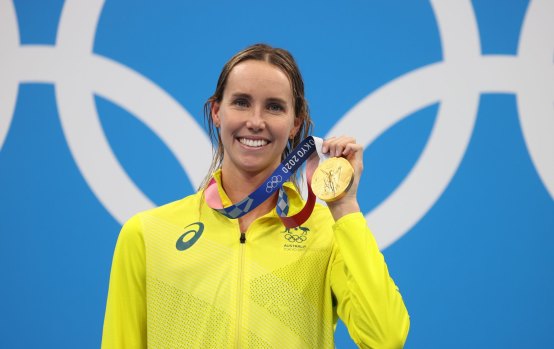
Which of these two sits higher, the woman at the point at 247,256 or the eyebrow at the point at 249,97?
the eyebrow at the point at 249,97

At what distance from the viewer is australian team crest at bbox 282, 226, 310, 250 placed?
Result: 1825mm

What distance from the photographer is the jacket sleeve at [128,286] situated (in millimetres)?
1849

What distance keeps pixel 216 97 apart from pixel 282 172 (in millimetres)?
308

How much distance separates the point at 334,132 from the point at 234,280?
4.88 feet

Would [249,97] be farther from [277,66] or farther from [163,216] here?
[163,216]

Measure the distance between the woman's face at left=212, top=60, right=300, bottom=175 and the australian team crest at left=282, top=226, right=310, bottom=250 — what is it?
0.63 feet

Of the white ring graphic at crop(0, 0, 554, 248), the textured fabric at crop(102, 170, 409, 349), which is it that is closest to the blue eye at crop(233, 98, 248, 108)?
the textured fabric at crop(102, 170, 409, 349)

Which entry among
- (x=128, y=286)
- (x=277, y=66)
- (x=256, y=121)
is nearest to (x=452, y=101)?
(x=277, y=66)

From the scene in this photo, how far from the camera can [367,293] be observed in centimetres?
162

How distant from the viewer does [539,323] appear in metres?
3.12

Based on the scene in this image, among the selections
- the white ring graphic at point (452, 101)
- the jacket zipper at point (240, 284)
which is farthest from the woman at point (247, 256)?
the white ring graphic at point (452, 101)

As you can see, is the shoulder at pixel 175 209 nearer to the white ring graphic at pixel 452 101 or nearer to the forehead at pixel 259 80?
the forehead at pixel 259 80

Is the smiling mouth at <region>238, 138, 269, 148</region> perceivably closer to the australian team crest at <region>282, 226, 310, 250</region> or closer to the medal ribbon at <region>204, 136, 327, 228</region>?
the medal ribbon at <region>204, 136, 327, 228</region>

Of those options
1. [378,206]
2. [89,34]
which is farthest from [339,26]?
[89,34]
